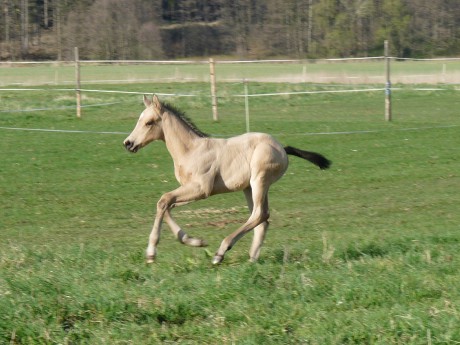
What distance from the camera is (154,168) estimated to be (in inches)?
730

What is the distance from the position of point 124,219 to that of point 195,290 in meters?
6.56

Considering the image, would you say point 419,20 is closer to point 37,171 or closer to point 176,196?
point 37,171

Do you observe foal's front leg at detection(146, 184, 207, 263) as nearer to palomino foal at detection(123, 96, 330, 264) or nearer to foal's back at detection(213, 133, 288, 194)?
palomino foal at detection(123, 96, 330, 264)

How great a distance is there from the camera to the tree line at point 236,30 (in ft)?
265

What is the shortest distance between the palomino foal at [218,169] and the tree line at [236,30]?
6825 centimetres

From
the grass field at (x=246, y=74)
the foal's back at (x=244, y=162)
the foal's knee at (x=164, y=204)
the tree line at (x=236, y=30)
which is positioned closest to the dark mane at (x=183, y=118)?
the foal's back at (x=244, y=162)

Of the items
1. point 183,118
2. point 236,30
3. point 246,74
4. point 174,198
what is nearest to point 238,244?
point 183,118

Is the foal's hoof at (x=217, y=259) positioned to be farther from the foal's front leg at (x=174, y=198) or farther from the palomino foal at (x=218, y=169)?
the foal's front leg at (x=174, y=198)

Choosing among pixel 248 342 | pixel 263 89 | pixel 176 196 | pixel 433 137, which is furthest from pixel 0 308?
pixel 263 89

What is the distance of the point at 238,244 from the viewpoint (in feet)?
36.1

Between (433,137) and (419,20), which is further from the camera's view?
(419,20)

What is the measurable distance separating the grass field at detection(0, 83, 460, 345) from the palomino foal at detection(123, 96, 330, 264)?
1.13 ft

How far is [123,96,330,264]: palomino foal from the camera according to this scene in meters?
8.80

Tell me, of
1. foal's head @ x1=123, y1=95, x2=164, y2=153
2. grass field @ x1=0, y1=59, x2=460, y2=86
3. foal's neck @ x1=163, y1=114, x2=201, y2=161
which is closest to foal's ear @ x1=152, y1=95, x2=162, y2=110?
foal's head @ x1=123, y1=95, x2=164, y2=153
